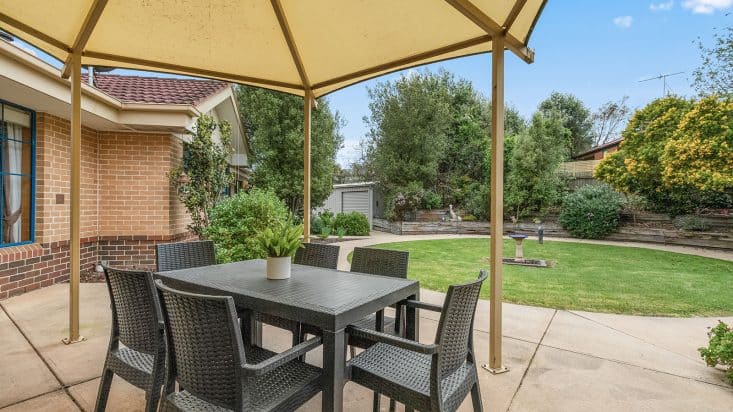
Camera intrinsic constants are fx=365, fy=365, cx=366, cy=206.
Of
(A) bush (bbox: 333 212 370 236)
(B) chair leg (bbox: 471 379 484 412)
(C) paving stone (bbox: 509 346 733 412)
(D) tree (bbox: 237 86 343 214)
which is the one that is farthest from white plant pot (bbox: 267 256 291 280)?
(A) bush (bbox: 333 212 370 236)

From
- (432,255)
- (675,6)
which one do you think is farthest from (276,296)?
(675,6)

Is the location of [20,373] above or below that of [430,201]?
below

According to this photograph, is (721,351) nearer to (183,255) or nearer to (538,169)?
(183,255)

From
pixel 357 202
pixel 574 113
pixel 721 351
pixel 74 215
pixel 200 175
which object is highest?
pixel 574 113

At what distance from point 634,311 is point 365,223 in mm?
10862

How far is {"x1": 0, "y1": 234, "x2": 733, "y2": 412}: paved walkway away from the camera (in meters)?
2.49

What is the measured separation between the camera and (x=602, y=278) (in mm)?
6852

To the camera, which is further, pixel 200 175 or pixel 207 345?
pixel 200 175

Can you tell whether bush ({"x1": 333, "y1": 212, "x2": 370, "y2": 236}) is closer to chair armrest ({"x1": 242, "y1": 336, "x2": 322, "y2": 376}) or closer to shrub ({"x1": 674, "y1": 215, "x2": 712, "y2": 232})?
shrub ({"x1": 674, "y1": 215, "x2": 712, "y2": 232})

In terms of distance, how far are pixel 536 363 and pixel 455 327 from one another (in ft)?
5.99

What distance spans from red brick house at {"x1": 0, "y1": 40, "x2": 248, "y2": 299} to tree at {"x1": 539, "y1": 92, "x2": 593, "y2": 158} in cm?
2712

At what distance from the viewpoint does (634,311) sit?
4.77 meters

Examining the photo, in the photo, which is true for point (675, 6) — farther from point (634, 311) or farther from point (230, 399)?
point (230, 399)

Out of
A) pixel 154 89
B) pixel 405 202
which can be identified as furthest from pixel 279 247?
pixel 405 202
